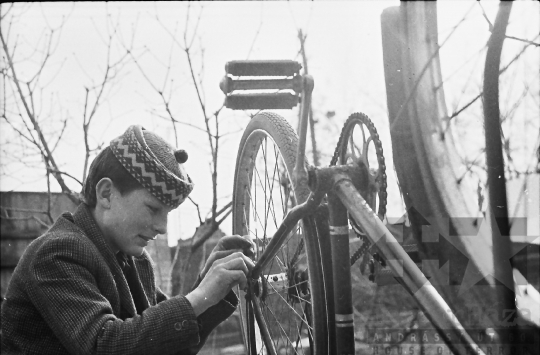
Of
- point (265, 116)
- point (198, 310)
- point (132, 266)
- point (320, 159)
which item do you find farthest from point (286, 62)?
point (320, 159)

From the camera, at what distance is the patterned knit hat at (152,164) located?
146 centimetres

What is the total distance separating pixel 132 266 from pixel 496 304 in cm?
104

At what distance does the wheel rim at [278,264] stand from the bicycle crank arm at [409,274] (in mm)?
369

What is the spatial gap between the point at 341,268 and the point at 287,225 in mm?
230

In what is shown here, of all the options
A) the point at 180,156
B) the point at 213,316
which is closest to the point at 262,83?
the point at 180,156

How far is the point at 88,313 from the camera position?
1281 mm

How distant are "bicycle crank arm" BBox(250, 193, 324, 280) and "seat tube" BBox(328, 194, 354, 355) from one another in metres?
0.06

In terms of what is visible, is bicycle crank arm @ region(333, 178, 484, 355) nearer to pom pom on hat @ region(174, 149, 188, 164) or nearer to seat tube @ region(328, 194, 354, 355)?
seat tube @ region(328, 194, 354, 355)

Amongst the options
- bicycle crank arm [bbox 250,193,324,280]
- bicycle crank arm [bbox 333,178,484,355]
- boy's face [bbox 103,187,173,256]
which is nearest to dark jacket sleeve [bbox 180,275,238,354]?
bicycle crank arm [bbox 250,193,324,280]

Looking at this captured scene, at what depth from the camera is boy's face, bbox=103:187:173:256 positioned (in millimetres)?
1475

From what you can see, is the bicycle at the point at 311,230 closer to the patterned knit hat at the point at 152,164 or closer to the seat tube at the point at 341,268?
the seat tube at the point at 341,268

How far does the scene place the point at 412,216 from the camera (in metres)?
2.07

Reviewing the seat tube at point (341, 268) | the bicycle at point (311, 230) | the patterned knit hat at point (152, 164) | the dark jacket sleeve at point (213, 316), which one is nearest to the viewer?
the bicycle at point (311, 230)

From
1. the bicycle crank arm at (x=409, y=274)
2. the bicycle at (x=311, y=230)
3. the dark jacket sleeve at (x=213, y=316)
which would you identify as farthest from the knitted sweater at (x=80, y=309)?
the bicycle crank arm at (x=409, y=274)
